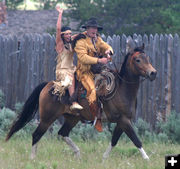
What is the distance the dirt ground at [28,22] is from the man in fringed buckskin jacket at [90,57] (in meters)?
17.3

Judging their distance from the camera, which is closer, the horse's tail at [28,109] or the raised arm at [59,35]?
the raised arm at [59,35]

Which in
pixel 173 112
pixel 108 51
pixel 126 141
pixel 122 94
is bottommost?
pixel 126 141

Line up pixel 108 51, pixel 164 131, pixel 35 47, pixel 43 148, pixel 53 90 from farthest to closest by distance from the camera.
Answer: pixel 35 47
pixel 164 131
pixel 43 148
pixel 53 90
pixel 108 51

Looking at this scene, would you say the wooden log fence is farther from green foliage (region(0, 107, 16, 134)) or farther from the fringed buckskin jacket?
the fringed buckskin jacket

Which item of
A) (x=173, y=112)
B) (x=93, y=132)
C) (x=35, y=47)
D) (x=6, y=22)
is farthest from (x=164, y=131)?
(x=6, y=22)

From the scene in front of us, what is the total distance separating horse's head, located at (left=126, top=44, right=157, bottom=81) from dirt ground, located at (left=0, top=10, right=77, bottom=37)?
57.5 feet

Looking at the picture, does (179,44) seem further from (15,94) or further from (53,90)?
(15,94)

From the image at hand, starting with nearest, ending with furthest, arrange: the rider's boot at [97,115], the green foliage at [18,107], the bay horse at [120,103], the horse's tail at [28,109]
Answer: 1. the bay horse at [120,103]
2. the rider's boot at [97,115]
3. the horse's tail at [28,109]
4. the green foliage at [18,107]

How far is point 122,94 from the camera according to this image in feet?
26.6

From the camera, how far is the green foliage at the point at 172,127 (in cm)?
1031

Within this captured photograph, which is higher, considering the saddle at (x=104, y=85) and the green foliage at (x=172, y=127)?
the saddle at (x=104, y=85)

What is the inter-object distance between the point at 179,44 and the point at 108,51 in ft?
10.5

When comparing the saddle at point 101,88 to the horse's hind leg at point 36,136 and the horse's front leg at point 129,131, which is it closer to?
the horse's front leg at point 129,131

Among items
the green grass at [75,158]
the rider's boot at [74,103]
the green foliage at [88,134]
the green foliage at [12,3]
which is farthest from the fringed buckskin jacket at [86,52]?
the green foliage at [12,3]
